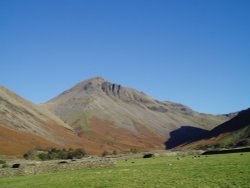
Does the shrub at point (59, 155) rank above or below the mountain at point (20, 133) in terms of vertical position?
below

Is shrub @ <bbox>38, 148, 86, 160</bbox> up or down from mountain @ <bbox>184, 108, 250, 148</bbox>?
down

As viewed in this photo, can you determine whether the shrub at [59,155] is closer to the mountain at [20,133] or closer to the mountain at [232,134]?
the mountain at [20,133]

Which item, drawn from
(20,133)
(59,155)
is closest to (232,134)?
(59,155)

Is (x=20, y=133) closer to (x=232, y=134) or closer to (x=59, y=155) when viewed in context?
(x=59, y=155)

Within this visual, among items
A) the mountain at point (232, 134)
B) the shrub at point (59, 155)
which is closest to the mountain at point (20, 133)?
the shrub at point (59, 155)

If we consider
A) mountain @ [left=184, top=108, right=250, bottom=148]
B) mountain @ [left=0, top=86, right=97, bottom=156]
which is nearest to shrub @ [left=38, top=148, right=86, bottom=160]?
mountain @ [left=0, top=86, right=97, bottom=156]

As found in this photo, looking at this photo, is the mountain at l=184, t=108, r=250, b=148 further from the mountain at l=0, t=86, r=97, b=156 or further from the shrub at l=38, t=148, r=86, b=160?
the mountain at l=0, t=86, r=97, b=156

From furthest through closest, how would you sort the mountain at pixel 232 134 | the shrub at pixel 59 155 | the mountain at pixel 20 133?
the mountain at pixel 232 134
the mountain at pixel 20 133
the shrub at pixel 59 155

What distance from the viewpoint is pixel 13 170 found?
45.6 m

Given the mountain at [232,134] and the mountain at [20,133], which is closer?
the mountain at [20,133]

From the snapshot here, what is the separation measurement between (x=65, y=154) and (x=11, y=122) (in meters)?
67.8

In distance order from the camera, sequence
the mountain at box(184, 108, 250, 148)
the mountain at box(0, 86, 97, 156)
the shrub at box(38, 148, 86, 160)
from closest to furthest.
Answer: the shrub at box(38, 148, 86, 160), the mountain at box(0, 86, 97, 156), the mountain at box(184, 108, 250, 148)

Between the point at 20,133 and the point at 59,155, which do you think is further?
the point at 20,133

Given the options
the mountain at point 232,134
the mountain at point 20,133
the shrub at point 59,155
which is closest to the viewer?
the shrub at point 59,155
